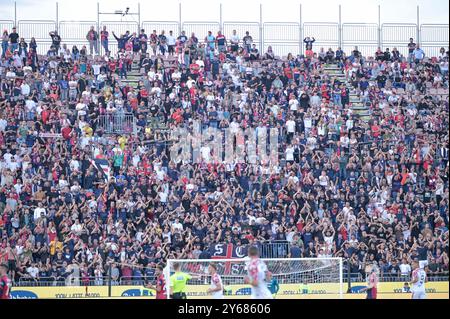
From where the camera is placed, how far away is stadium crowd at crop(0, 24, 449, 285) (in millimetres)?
24391

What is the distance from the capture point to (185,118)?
28.5 metres

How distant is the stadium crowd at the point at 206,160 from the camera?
24.4m

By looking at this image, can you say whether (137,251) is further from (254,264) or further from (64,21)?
(64,21)

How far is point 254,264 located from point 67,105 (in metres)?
13.0

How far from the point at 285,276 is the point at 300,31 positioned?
12.3 metres

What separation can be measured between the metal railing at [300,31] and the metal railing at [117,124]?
12.2 feet

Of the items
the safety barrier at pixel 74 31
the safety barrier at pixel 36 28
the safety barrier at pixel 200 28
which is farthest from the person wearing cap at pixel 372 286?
the safety barrier at pixel 36 28

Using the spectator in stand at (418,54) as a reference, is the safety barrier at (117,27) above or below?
above

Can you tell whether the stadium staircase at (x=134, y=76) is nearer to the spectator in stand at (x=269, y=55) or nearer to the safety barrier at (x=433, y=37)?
the spectator in stand at (x=269, y=55)

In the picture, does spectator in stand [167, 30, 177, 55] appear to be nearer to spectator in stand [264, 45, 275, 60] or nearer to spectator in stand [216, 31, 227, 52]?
spectator in stand [216, 31, 227, 52]

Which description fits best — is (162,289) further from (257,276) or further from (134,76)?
(134,76)

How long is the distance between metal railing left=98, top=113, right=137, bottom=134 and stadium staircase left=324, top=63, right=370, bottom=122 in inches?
267

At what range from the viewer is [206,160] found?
89.2 ft
